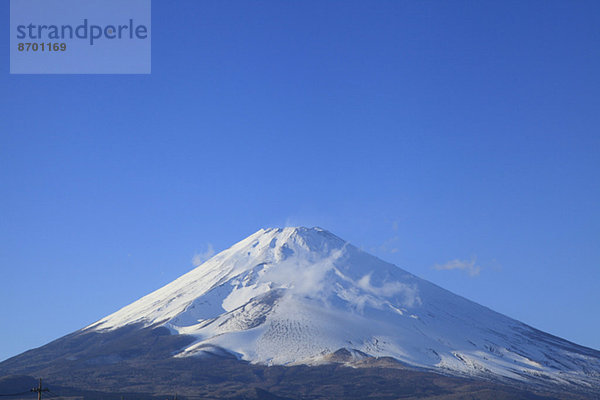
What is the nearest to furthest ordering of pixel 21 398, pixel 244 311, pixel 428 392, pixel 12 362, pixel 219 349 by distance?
pixel 21 398 → pixel 428 392 → pixel 219 349 → pixel 12 362 → pixel 244 311

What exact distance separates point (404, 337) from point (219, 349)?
156 feet

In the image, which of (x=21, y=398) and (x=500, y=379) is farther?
(x=500, y=379)

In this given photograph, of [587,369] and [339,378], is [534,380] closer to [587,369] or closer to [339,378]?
[587,369]

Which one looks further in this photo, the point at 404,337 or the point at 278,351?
the point at 404,337

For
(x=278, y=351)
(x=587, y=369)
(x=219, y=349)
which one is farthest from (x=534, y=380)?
(x=219, y=349)

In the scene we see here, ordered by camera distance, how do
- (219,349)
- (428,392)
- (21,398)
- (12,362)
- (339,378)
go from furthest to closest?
(12,362), (219,349), (339,378), (428,392), (21,398)

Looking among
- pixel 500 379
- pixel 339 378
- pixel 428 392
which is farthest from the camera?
pixel 500 379

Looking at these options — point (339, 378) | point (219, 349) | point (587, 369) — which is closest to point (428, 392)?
point (339, 378)

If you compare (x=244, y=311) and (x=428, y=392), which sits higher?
(x=244, y=311)

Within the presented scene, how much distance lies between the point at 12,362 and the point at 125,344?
29.9 metres

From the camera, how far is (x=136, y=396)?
123688 mm

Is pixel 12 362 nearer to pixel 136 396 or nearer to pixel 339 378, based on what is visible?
pixel 136 396

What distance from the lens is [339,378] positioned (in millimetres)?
148125

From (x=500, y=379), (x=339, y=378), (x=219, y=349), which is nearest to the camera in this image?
(x=339, y=378)
